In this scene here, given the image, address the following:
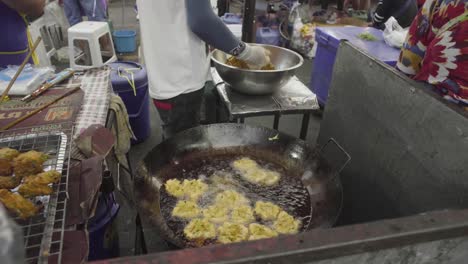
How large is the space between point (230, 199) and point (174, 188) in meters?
0.42

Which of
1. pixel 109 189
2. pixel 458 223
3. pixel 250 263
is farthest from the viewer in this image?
pixel 109 189

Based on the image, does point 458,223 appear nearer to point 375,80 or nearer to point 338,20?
point 375,80

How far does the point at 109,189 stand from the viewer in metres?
1.94

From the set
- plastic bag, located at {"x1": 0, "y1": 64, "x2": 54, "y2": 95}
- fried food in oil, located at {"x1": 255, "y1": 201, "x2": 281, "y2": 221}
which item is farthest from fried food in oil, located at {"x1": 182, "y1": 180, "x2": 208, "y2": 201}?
plastic bag, located at {"x1": 0, "y1": 64, "x2": 54, "y2": 95}

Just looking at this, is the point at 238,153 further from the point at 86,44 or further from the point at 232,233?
the point at 86,44

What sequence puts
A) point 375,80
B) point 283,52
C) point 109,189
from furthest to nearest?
point 283,52, point 375,80, point 109,189

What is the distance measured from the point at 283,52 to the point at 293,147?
3.90 feet

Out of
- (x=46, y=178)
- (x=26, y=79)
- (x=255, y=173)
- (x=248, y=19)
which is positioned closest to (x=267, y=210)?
(x=255, y=173)

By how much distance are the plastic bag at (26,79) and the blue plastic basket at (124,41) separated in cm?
470

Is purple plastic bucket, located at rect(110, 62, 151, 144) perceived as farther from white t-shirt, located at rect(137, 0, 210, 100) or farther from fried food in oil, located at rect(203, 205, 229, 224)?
fried food in oil, located at rect(203, 205, 229, 224)

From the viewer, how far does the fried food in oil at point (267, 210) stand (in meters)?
1.99

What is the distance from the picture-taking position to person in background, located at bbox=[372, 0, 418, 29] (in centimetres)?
452

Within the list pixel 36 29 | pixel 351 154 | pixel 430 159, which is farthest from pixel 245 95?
pixel 36 29

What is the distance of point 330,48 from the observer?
468 cm
